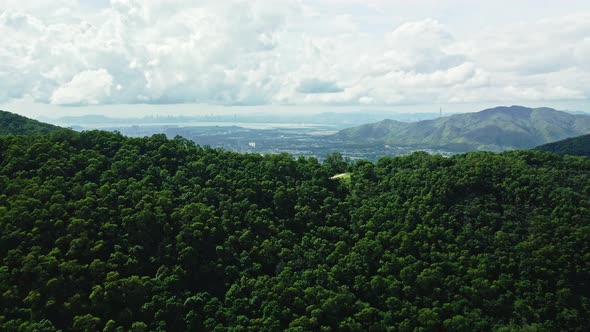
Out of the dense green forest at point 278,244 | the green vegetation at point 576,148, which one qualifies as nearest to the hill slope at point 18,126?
the dense green forest at point 278,244

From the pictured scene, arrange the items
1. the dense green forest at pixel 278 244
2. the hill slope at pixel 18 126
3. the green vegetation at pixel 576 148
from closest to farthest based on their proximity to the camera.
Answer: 1. the dense green forest at pixel 278 244
2. the hill slope at pixel 18 126
3. the green vegetation at pixel 576 148

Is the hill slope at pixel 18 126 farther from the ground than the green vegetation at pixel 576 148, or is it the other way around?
the hill slope at pixel 18 126

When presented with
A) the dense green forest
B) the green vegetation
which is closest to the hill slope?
the dense green forest

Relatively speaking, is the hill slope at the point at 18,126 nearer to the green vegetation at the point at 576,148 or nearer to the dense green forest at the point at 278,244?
the dense green forest at the point at 278,244

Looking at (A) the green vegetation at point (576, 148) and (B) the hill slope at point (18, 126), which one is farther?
(A) the green vegetation at point (576, 148)

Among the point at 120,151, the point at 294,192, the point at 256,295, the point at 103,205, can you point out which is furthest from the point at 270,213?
the point at 120,151

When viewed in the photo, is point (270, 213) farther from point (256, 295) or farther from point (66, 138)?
point (66, 138)

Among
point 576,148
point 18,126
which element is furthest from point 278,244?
point 576,148
